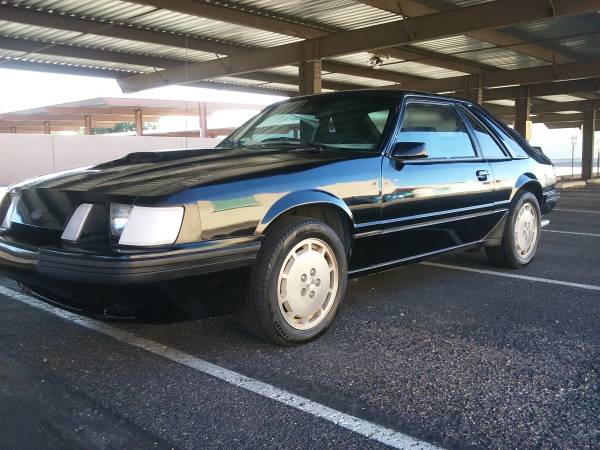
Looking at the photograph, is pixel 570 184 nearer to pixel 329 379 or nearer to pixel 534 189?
pixel 534 189

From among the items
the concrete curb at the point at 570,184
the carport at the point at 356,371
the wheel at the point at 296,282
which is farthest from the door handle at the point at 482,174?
the concrete curb at the point at 570,184

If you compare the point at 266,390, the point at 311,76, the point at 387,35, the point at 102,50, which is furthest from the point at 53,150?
the point at 266,390

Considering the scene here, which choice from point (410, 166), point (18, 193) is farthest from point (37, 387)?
point (410, 166)

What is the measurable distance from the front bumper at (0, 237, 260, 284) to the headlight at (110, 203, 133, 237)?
16 centimetres

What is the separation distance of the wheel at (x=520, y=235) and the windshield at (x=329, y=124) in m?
1.71

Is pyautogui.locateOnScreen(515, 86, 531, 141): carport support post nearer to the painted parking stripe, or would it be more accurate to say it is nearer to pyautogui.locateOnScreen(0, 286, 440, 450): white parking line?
the painted parking stripe

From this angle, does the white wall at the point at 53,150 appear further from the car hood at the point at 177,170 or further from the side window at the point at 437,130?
the car hood at the point at 177,170

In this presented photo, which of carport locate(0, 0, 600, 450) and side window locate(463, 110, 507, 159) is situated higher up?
side window locate(463, 110, 507, 159)

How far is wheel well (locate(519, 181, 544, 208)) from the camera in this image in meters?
4.90

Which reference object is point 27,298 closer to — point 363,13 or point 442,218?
point 442,218

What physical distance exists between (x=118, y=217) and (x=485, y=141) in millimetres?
3076

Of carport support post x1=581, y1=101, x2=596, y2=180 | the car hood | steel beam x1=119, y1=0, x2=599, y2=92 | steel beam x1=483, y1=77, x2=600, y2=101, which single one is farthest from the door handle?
carport support post x1=581, y1=101, x2=596, y2=180

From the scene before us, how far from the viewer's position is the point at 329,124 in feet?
12.7

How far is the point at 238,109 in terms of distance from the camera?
85.3 ft
